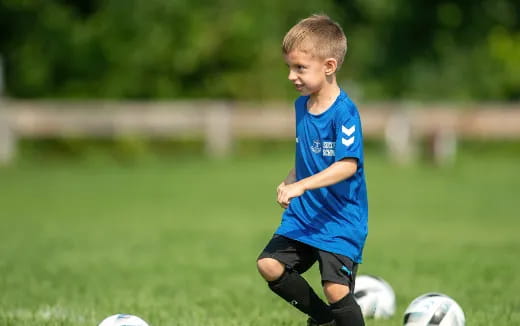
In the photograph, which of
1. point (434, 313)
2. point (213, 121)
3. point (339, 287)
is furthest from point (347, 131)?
point (213, 121)

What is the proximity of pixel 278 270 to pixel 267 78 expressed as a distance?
24.9 m

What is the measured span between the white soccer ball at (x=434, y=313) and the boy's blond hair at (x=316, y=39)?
1.70 metres

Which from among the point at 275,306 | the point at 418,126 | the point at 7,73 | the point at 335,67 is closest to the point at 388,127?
the point at 418,126

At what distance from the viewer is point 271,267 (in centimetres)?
500

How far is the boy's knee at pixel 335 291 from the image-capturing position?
4.86 metres

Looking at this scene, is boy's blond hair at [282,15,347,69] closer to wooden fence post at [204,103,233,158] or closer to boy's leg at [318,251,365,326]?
boy's leg at [318,251,365,326]

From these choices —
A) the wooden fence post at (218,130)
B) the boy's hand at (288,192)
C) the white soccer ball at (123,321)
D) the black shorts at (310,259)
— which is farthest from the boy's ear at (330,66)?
the wooden fence post at (218,130)

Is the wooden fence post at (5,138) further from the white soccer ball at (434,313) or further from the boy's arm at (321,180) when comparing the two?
the boy's arm at (321,180)

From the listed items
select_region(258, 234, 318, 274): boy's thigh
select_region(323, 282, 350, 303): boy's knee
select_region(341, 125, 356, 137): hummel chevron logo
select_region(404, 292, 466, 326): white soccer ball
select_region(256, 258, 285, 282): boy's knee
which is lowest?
select_region(404, 292, 466, 326): white soccer ball

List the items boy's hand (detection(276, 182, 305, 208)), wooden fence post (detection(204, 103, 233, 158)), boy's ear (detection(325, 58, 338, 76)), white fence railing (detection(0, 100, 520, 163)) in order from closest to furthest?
boy's hand (detection(276, 182, 305, 208)) < boy's ear (detection(325, 58, 338, 76)) < white fence railing (detection(0, 100, 520, 163)) < wooden fence post (detection(204, 103, 233, 158))

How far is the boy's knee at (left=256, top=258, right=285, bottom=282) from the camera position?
197 inches

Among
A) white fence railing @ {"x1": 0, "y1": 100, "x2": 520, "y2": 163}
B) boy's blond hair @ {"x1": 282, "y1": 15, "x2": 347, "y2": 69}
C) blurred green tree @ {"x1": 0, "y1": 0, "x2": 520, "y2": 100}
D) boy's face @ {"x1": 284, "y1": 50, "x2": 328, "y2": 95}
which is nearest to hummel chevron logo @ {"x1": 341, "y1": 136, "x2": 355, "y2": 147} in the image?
boy's face @ {"x1": 284, "y1": 50, "x2": 328, "y2": 95}

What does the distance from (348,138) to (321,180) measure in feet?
1.01

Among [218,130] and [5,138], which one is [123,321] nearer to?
[5,138]
